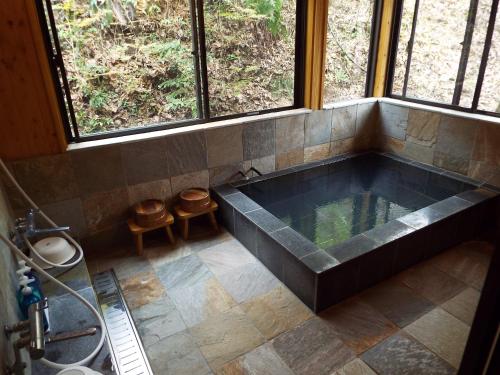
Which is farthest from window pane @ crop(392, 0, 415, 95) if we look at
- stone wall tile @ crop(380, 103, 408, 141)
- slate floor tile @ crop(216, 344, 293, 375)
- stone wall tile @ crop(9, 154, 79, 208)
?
stone wall tile @ crop(9, 154, 79, 208)

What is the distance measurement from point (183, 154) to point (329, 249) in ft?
4.39

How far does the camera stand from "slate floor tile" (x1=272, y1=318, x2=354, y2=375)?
1799 millimetres

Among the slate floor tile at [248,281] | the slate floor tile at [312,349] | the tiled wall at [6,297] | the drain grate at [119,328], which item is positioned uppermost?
the tiled wall at [6,297]

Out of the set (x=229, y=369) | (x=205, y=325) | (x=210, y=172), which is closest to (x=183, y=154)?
(x=210, y=172)

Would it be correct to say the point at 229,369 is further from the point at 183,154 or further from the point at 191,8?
the point at 191,8

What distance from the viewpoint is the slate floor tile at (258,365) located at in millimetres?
1775

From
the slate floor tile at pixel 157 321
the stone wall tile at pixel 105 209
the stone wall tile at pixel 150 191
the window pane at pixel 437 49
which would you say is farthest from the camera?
the window pane at pixel 437 49

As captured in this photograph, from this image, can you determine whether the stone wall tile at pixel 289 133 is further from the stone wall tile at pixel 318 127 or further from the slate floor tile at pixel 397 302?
the slate floor tile at pixel 397 302

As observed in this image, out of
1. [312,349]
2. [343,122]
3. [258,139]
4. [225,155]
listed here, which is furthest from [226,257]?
[343,122]

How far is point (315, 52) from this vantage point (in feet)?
10.4

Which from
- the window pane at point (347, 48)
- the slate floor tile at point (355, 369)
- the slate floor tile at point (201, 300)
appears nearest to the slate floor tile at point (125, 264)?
the slate floor tile at point (201, 300)

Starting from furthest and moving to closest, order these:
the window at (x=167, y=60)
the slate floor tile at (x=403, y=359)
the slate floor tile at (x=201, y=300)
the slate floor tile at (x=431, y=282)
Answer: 1. the window at (x=167, y=60)
2. the slate floor tile at (x=431, y=282)
3. the slate floor tile at (x=201, y=300)
4. the slate floor tile at (x=403, y=359)

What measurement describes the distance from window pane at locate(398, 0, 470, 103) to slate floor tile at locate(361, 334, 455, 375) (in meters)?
2.33

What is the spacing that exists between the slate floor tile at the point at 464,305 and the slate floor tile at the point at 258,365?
1.06 m
